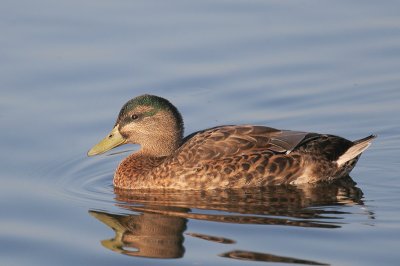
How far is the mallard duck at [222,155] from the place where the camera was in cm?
1423

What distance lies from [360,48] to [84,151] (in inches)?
229

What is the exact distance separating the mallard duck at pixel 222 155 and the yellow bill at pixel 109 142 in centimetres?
1

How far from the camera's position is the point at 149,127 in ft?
48.6

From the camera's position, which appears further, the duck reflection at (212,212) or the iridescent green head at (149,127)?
the iridescent green head at (149,127)

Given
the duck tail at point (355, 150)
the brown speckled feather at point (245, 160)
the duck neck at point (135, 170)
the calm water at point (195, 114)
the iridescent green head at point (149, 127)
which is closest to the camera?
the calm water at point (195, 114)

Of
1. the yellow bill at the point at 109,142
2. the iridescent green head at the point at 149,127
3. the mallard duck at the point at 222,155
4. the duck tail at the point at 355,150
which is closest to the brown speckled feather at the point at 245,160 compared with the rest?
the mallard duck at the point at 222,155

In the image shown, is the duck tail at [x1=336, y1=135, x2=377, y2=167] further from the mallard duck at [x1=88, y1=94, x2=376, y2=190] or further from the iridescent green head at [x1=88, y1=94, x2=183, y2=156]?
the iridescent green head at [x1=88, y1=94, x2=183, y2=156]

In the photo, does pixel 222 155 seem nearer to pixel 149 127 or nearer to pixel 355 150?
pixel 149 127

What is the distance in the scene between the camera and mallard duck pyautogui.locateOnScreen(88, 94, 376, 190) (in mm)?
14234

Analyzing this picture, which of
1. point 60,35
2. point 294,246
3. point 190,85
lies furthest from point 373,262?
point 60,35

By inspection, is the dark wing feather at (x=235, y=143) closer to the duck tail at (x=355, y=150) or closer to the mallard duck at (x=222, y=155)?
the mallard duck at (x=222, y=155)

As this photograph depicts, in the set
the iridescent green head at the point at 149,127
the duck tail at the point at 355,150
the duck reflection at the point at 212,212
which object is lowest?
the duck reflection at the point at 212,212

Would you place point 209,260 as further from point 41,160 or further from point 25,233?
point 41,160

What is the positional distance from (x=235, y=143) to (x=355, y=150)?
1.64m
